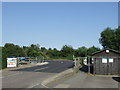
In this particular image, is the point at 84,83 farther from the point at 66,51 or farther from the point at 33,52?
the point at 66,51

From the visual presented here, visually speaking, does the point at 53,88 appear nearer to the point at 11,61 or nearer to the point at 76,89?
the point at 76,89

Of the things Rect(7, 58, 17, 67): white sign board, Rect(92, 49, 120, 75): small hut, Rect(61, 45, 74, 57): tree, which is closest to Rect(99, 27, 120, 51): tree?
Rect(7, 58, 17, 67): white sign board

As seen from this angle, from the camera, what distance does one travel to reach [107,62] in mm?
24281

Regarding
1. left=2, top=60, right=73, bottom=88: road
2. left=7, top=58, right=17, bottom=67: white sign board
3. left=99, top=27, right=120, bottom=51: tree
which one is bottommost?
left=2, top=60, right=73, bottom=88: road

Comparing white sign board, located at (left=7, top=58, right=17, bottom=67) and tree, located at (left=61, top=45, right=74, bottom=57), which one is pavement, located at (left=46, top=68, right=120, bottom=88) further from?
tree, located at (left=61, top=45, right=74, bottom=57)

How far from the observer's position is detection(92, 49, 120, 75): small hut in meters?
24.1

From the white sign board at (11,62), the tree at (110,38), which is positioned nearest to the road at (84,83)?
the white sign board at (11,62)

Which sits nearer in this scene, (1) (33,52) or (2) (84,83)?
(2) (84,83)

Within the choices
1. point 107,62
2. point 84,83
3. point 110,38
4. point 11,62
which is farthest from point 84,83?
point 110,38

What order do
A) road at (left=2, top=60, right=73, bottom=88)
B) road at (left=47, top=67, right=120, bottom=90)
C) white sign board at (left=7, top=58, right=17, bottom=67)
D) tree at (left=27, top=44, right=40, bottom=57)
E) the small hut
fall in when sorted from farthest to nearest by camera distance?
1. tree at (left=27, top=44, right=40, bottom=57)
2. white sign board at (left=7, top=58, right=17, bottom=67)
3. the small hut
4. road at (left=2, top=60, right=73, bottom=88)
5. road at (left=47, top=67, right=120, bottom=90)

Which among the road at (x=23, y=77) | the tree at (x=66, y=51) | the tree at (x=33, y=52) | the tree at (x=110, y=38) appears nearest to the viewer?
the road at (x=23, y=77)

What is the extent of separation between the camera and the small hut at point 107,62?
949 inches

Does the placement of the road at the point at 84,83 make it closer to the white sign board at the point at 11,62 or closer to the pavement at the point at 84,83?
the pavement at the point at 84,83

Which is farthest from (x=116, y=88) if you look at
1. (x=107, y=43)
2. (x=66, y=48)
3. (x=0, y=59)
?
(x=66, y=48)
